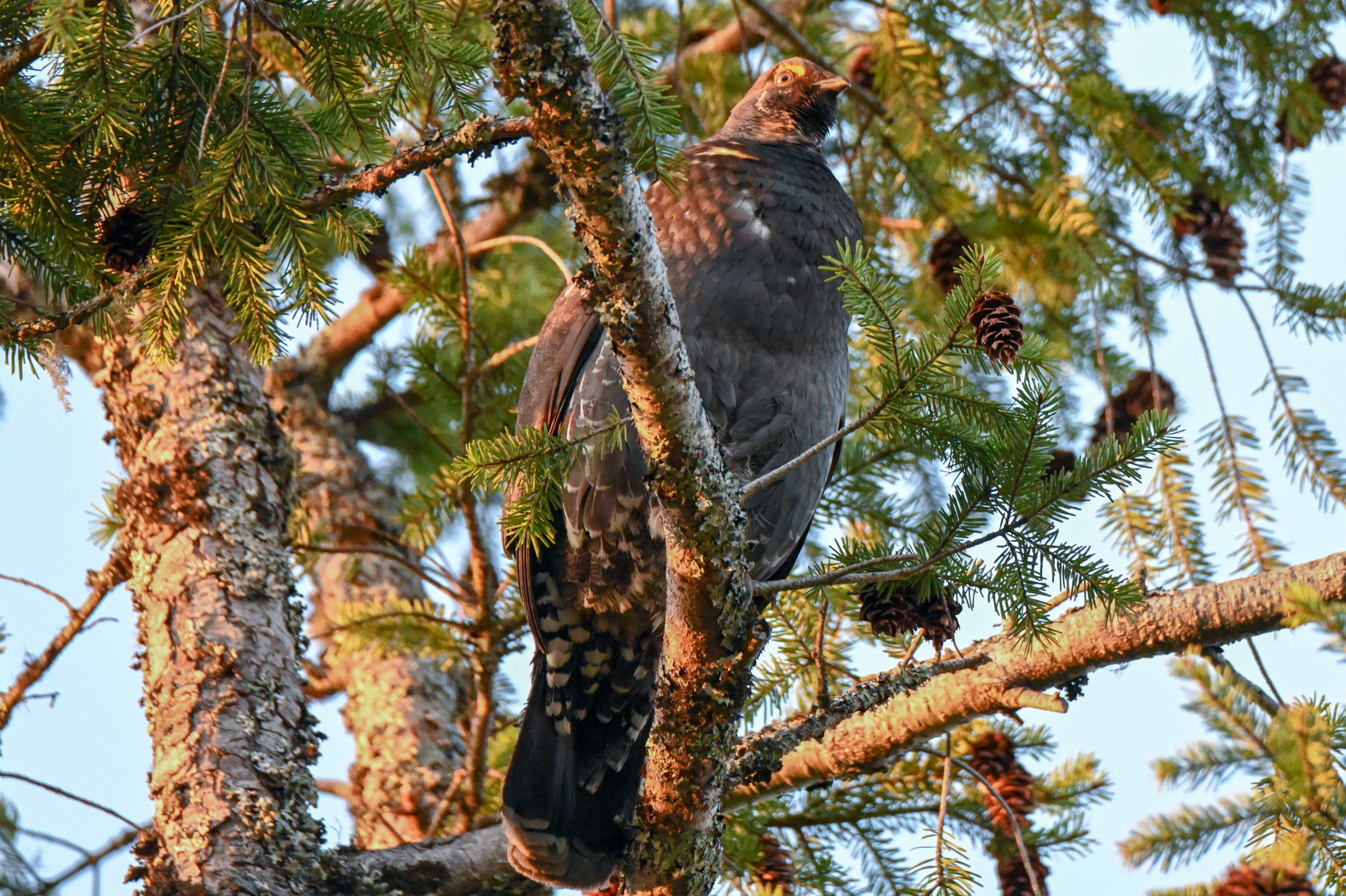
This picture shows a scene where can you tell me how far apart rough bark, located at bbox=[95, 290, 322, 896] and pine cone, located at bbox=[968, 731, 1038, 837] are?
1.96 m

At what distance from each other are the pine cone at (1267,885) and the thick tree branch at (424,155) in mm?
1912

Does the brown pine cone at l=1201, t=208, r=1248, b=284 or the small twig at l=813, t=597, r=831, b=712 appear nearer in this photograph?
the small twig at l=813, t=597, r=831, b=712

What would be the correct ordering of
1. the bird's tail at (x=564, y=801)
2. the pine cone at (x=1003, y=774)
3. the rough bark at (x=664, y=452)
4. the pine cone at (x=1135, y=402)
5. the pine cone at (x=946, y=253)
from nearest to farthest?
the rough bark at (x=664, y=452), the bird's tail at (x=564, y=801), the pine cone at (x=1003, y=774), the pine cone at (x=1135, y=402), the pine cone at (x=946, y=253)

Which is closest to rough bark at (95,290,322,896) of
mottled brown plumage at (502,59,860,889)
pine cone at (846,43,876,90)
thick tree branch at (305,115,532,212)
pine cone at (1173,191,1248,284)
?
mottled brown plumage at (502,59,860,889)

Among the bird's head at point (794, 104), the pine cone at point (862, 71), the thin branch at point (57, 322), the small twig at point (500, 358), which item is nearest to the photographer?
the thin branch at point (57, 322)

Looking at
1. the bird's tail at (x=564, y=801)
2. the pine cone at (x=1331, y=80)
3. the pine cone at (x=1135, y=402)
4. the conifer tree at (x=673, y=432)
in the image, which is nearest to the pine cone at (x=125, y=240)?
the conifer tree at (x=673, y=432)

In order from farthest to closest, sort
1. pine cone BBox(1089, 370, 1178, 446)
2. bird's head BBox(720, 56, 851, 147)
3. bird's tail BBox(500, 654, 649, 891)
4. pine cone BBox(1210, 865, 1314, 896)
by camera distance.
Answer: bird's head BBox(720, 56, 851, 147), pine cone BBox(1089, 370, 1178, 446), bird's tail BBox(500, 654, 649, 891), pine cone BBox(1210, 865, 1314, 896)

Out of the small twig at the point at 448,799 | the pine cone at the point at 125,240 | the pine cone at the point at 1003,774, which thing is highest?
the pine cone at the point at 125,240

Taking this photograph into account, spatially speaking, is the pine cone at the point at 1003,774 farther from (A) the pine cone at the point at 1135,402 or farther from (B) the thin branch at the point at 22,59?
(B) the thin branch at the point at 22,59

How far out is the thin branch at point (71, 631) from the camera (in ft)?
10.9

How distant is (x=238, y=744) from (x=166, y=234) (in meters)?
1.31

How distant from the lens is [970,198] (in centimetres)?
445

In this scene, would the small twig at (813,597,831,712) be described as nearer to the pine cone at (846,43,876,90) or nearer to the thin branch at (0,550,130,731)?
the thin branch at (0,550,130,731)

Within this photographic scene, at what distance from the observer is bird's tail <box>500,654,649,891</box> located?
313 cm
